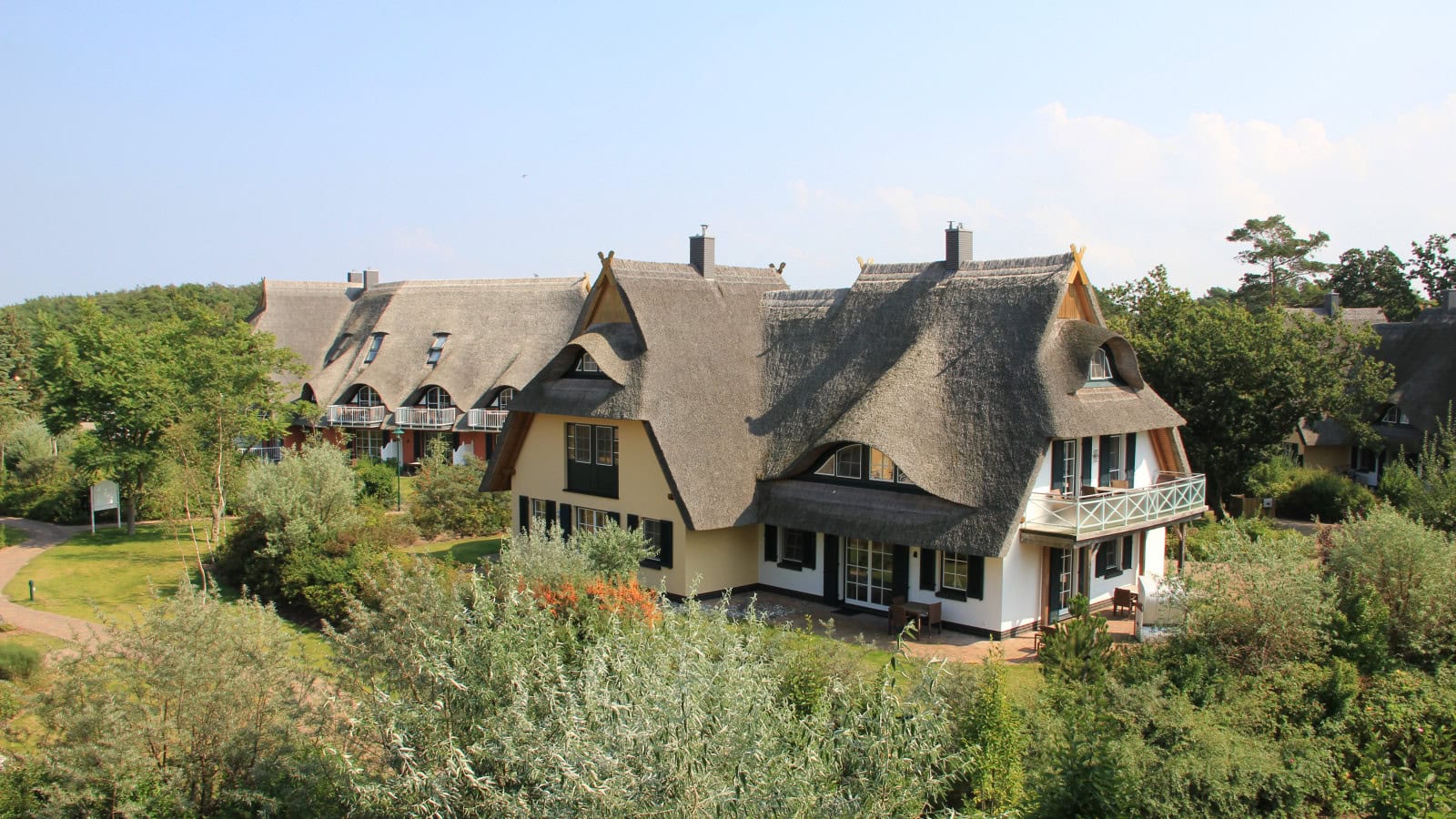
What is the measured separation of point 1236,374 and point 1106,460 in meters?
9.47

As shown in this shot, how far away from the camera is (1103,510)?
19.3 metres

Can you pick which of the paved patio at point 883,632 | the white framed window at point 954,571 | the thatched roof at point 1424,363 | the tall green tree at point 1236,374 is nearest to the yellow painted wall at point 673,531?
the paved patio at point 883,632

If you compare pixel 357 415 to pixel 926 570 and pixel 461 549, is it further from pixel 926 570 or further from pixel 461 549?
pixel 926 570

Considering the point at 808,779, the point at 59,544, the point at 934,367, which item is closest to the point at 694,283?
the point at 934,367

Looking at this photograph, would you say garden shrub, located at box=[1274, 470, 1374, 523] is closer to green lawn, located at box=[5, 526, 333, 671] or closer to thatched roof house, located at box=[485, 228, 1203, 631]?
thatched roof house, located at box=[485, 228, 1203, 631]

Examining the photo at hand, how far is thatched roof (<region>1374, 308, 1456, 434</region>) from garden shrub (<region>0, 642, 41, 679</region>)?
39243 mm

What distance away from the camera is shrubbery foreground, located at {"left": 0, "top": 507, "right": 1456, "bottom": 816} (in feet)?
25.6

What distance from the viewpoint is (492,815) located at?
7.86 meters

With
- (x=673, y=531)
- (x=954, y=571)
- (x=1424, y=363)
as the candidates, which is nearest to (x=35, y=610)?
(x=673, y=531)

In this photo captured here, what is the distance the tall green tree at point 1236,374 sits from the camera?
93.5 ft

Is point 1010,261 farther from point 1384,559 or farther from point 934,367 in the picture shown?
point 1384,559

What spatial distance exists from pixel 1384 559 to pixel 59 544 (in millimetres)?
32581

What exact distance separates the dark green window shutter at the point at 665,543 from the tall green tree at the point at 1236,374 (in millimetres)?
15718

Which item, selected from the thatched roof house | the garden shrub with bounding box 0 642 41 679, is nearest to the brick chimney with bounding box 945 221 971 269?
the thatched roof house
